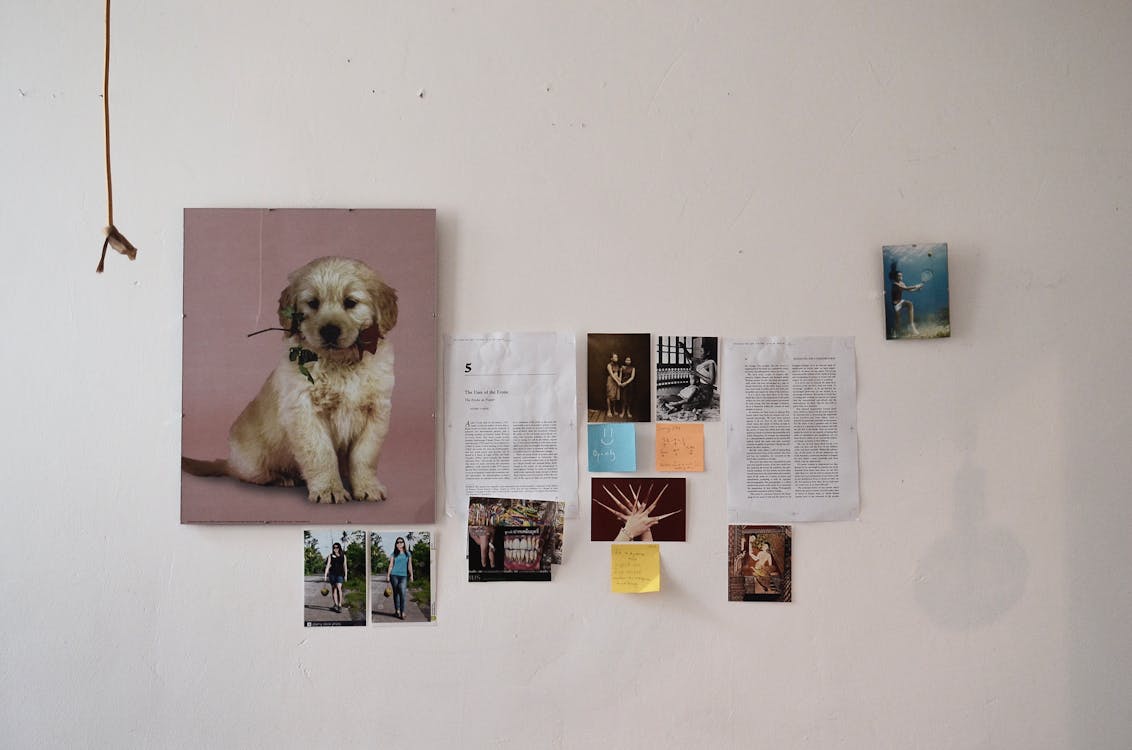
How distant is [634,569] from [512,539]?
0.82 ft

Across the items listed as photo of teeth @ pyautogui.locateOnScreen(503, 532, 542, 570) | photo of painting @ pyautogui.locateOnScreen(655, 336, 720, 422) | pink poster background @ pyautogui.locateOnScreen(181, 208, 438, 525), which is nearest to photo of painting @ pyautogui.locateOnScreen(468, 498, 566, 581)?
photo of teeth @ pyautogui.locateOnScreen(503, 532, 542, 570)

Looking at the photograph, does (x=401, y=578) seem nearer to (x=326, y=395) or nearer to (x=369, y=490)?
(x=369, y=490)

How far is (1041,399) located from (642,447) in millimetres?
824

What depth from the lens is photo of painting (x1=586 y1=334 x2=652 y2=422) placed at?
5.68ft

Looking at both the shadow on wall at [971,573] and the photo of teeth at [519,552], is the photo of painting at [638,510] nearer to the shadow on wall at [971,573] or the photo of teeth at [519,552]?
the photo of teeth at [519,552]

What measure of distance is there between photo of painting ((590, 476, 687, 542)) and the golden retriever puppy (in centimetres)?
43

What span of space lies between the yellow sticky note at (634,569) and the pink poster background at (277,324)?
38 cm

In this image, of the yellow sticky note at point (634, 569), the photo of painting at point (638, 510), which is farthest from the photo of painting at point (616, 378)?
the yellow sticky note at point (634, 569)

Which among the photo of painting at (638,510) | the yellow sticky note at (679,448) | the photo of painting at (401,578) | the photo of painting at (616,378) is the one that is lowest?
the photo of painting at (401,578)

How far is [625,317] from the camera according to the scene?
5.70 feet

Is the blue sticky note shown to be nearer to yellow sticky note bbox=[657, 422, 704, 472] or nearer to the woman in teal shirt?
yellow sticky note bbox=[657, 422, 704, 472]

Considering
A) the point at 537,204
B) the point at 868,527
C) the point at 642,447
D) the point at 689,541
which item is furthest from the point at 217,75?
the point at 868,527

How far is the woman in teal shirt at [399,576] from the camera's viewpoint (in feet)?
5.58

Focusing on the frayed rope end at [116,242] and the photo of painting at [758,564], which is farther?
the photo of painting at [758,564]
